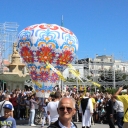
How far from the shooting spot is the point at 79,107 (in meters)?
12.2

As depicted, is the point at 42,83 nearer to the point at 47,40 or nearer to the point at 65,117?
the point at 47,40

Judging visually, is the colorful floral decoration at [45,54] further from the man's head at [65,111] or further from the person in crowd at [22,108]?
the man's head at [65,111]

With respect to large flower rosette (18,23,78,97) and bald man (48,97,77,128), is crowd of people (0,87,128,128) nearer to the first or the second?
bald man (48,97,77,128)

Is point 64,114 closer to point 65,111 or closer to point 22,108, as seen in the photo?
point 65,111

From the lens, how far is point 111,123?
1144cm

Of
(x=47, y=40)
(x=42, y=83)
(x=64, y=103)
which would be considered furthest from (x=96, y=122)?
(x=64, y=103)

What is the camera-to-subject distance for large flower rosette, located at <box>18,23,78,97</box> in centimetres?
1623

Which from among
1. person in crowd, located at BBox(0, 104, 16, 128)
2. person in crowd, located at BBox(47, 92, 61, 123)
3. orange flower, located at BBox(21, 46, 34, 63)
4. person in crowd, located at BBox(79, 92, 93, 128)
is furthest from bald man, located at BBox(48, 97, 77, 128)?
orange flower, located at BBox(21, 46, 34, 63)

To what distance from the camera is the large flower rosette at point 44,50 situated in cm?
1623

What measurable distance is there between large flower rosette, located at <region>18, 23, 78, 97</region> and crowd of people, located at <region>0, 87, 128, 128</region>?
0.92 metres

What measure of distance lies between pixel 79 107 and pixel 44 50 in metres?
4.94

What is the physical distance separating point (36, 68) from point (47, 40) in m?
1.61

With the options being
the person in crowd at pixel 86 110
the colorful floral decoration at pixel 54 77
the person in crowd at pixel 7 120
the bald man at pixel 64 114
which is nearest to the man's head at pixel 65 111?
the bald man at pixel 64 114

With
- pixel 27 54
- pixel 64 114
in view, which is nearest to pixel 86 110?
pixel 27 54
